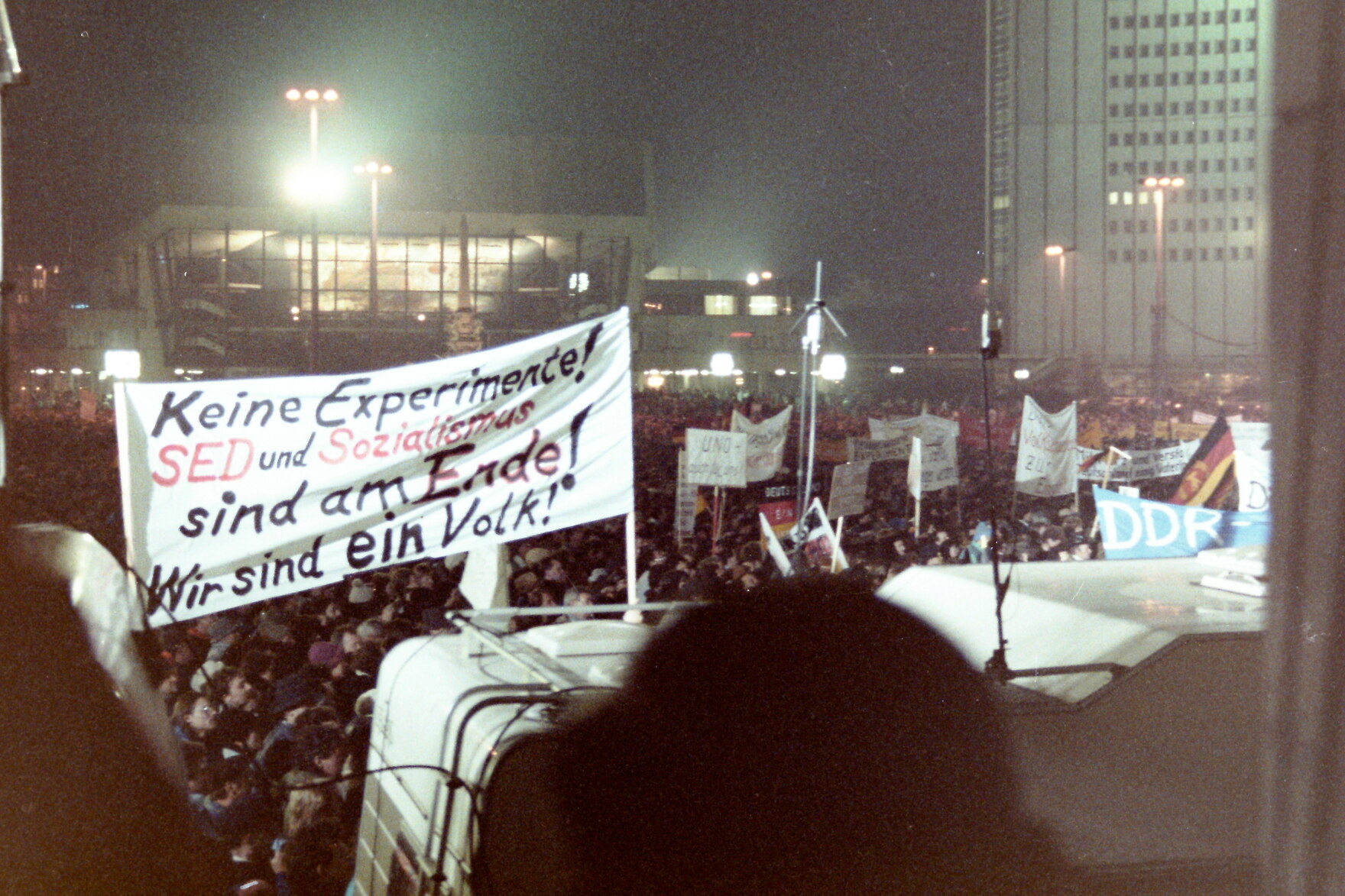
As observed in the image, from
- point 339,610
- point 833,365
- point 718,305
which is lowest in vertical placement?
point 339,610

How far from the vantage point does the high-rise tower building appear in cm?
6581

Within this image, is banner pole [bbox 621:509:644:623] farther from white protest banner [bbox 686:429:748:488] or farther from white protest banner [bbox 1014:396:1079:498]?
white protest banner [bbox 1014:396:1079:498]

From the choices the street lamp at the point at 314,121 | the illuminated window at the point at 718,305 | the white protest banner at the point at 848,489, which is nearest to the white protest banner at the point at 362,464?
the white protest banner at the point at 848,489

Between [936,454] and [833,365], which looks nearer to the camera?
[936,454]

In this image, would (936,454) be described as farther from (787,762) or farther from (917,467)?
(787,762)

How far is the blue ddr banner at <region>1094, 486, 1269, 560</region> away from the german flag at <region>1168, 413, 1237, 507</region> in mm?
2288

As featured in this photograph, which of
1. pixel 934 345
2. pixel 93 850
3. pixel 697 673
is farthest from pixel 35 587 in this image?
pixel 934 345

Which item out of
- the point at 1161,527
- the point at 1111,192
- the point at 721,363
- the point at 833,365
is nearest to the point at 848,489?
the point at 1161,527

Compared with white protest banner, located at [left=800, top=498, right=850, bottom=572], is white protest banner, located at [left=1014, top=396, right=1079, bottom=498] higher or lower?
higher

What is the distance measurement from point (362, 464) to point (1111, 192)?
75568 millimetres

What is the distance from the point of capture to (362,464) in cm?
515

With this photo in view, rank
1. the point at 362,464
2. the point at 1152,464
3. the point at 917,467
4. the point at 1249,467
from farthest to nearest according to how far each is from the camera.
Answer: the point at 1152,464 < the point at 917,467 < the point at 1249,467 < the point at 362,464

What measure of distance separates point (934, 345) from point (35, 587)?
289ft

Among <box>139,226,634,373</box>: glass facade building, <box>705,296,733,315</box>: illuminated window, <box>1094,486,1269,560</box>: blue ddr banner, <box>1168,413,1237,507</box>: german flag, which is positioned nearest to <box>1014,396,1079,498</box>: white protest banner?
<box>1168,413,1237,507</box>: german flag
